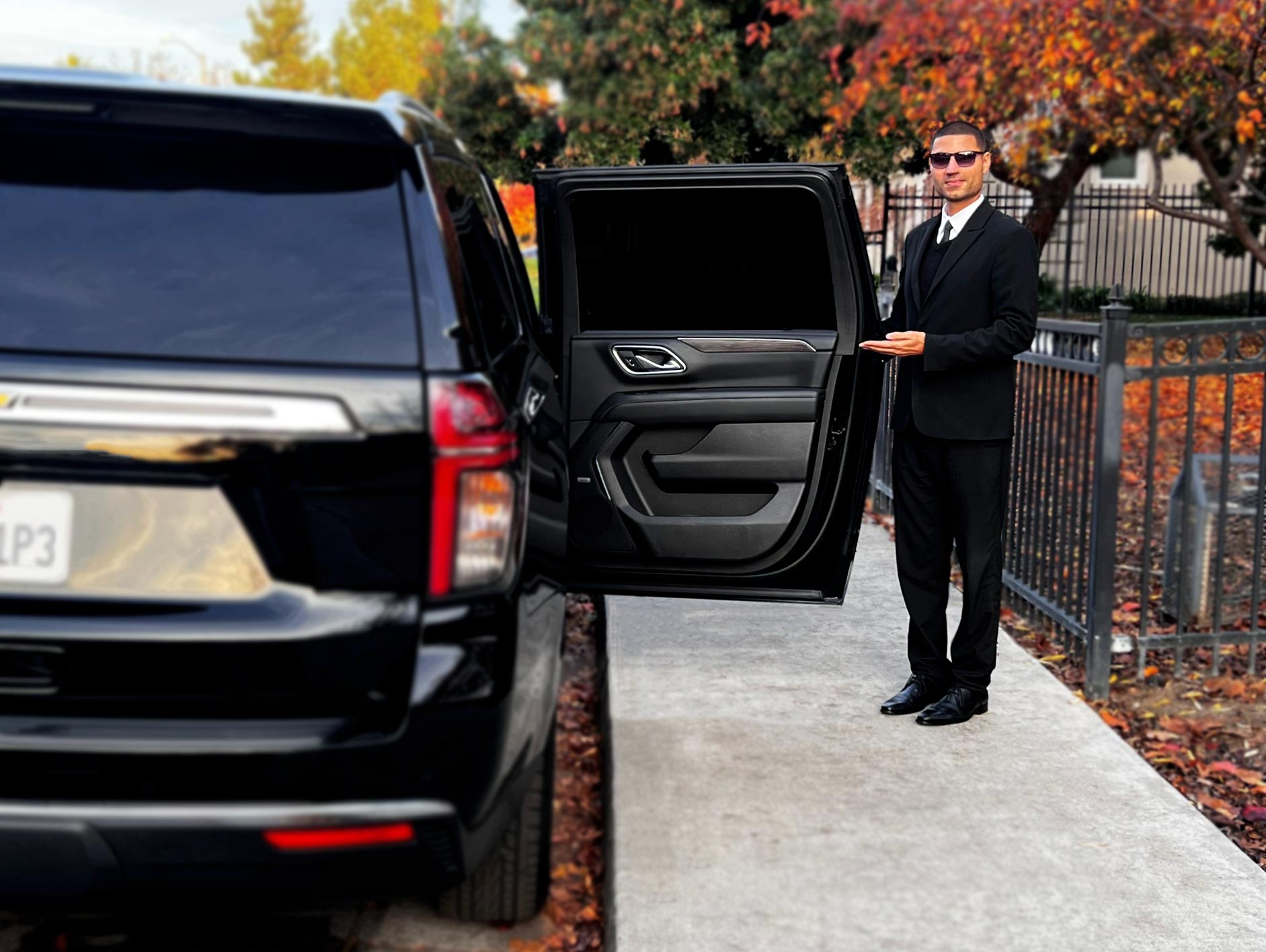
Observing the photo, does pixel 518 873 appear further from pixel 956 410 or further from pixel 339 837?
pixel 956 410

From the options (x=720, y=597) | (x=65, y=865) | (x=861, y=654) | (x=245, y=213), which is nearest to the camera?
(x=65, y=865)

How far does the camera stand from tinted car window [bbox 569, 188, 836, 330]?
5.04m

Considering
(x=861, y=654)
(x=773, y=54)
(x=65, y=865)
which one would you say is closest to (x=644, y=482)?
(x=861, y=654)

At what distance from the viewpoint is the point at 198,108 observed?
8.82 ft

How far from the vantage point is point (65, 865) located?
8.15ft

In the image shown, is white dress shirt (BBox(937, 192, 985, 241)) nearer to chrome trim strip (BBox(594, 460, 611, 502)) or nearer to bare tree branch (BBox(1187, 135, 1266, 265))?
chrome trim strip (BBox(594, 460, 611, 502))

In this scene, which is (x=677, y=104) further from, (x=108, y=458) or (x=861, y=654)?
(x=108, y=458)

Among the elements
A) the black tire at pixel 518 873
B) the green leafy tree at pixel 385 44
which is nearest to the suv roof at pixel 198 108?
the black tire at pixel 518 873

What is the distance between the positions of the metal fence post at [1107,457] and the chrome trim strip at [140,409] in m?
3.37

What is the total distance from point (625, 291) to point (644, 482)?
712mm

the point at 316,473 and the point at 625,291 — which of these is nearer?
the point at 316,473

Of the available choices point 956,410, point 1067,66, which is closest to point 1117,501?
point 956,410

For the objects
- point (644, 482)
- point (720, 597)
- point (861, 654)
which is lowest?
point (861, 654)

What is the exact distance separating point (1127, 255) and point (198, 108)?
23421mm
